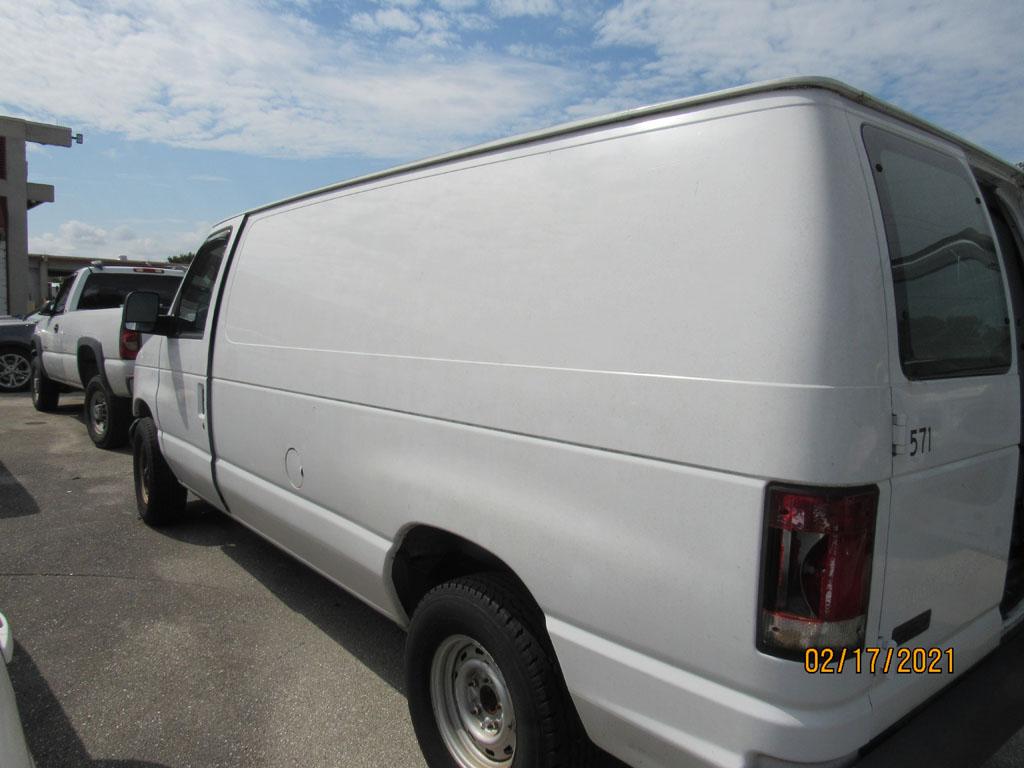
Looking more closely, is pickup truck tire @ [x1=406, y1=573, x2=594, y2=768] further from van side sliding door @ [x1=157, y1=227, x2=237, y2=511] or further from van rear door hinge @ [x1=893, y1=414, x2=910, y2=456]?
van side sliding door @ [x1=157, y1=227, x2=237, y2=511]

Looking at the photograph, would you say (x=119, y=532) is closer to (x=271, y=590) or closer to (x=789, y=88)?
(x=271, y=590)

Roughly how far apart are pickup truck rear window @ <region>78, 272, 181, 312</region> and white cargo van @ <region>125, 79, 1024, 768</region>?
23.5 feet

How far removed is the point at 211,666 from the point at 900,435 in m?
3.17

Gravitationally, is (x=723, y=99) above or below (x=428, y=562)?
above

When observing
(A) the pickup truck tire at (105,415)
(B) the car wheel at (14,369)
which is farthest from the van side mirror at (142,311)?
(B) the car wheel at (14,369)

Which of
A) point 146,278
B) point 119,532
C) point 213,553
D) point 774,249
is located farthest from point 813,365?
point 146,278

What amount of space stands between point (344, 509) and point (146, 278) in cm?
733

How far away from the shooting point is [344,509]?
2947 mm

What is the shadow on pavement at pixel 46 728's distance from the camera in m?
2.72

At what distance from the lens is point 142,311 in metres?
4.47

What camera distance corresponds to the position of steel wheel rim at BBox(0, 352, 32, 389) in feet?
40.3

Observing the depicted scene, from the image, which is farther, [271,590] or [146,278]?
[146,278]

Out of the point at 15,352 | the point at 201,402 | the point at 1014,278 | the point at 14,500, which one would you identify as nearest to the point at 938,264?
the point at 1014,278

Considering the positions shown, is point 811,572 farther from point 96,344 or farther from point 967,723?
point 96,344
